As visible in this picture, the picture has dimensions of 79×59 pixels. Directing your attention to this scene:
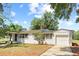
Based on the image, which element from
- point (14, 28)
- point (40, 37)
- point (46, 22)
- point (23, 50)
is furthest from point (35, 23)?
point (23, 50)

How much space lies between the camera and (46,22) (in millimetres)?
7129

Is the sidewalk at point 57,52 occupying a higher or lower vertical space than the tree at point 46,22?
lower

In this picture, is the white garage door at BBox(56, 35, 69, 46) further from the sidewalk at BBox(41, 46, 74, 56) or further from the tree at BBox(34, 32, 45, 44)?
the tree at BBox(34, 32, 45, 44)

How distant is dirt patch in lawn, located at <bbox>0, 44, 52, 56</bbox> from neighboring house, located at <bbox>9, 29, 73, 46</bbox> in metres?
0.12

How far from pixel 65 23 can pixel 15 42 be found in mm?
1176

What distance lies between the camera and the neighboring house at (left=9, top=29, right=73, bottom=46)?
23.5ft

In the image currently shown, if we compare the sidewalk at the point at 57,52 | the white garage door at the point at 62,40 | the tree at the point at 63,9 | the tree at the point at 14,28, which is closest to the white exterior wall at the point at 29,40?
the tree at the point at 14,28

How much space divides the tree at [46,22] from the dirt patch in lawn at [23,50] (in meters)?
0.43

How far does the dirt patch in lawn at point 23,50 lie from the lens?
706 centimetres

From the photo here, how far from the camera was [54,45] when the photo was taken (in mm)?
7195

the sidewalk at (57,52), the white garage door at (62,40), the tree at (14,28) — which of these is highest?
the tree at (14,28)

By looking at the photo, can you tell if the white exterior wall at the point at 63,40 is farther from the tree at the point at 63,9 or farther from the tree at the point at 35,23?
the tree at the point at 35,23

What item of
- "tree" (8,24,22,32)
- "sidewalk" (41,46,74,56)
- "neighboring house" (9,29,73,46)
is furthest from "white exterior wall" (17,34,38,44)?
"sidewalk" (41,46,74,56)

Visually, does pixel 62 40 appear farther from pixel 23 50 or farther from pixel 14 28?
pixel 14 28
